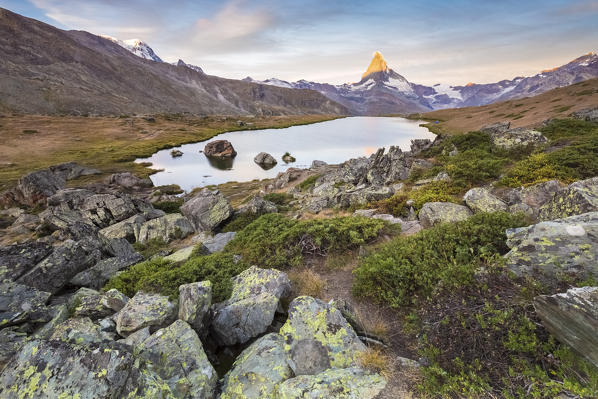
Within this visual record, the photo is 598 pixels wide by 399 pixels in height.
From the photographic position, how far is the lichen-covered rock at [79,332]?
594 cm

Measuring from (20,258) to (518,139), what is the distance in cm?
3417

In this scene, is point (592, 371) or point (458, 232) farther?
point (458, 232)

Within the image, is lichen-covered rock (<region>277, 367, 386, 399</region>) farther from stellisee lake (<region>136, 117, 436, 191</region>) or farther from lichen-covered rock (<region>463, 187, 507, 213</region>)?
stellisee lake (<region>136, 117, 436, 191</region>)

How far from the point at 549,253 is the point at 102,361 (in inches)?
362

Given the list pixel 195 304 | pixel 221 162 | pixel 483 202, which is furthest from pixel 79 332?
pixel 221 162

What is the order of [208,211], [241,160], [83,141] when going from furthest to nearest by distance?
1. [83,141]
2. [241,160]
3. [208,211]

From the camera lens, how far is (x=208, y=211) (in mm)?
21906

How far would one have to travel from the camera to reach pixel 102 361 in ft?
15.9

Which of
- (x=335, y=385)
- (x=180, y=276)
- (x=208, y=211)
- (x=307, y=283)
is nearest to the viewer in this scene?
(x=335, y=385)

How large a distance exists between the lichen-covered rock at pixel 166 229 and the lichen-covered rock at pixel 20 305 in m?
12.7

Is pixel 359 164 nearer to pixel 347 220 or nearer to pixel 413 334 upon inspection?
pixel 347 220

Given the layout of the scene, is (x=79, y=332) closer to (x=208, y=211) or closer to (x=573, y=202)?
(x=573, y=202)

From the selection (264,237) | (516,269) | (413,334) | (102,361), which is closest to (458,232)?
(516,269)

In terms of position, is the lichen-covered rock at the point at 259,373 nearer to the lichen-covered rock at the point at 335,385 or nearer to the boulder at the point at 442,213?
the lichen-covered rock at the point at 335,385
